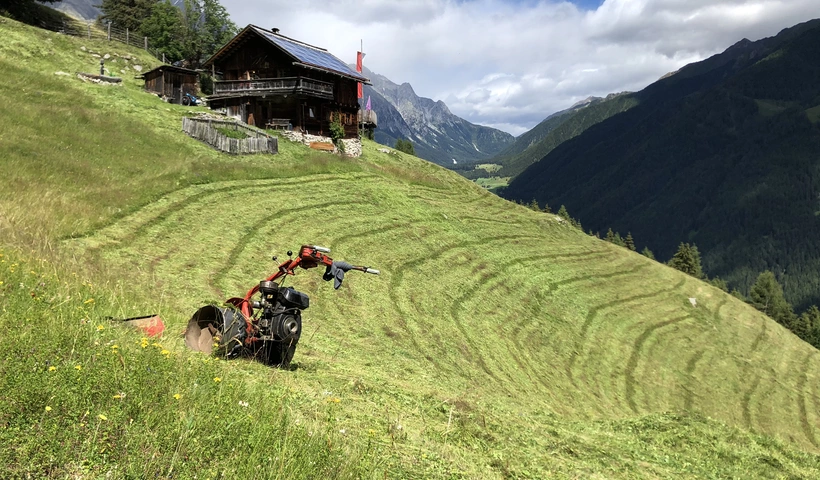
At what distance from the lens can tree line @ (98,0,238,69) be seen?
240 ft

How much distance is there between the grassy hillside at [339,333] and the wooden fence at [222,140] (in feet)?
5.04

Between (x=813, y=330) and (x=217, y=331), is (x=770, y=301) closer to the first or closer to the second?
(x=813, y=330)

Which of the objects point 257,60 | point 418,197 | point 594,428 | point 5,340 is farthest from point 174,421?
point 257,60

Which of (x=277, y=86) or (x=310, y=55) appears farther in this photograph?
(x=310, y=55)

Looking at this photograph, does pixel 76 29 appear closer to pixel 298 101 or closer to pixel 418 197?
pixel 298 101

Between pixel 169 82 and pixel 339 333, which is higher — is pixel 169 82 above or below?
above

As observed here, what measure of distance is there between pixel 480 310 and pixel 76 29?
73.7 metres

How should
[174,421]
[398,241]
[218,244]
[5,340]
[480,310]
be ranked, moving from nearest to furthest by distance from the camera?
[174,421] → [5,340] → [218,244] → [480,310] → [398,241]

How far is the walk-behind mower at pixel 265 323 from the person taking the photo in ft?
28.8

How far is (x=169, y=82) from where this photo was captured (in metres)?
54.6

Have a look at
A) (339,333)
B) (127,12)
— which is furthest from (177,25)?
(339,333)

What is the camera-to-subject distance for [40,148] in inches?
951

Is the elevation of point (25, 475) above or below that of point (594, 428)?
above

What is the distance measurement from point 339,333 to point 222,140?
89.0ft
